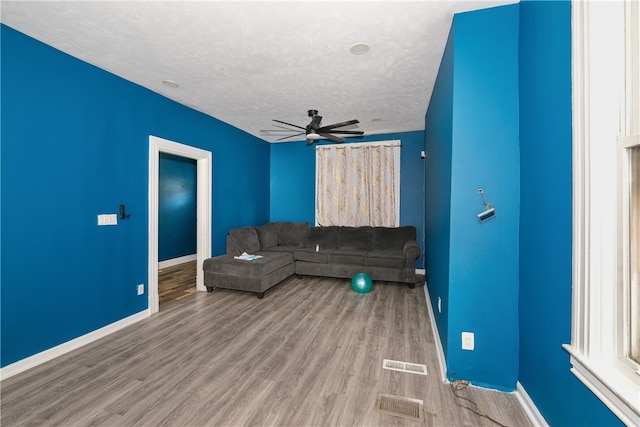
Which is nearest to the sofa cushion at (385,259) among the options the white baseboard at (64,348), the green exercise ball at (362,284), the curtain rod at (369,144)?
the green exercise ball at (362,284)

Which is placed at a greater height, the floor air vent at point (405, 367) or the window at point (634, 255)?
the window at point (634, 255)

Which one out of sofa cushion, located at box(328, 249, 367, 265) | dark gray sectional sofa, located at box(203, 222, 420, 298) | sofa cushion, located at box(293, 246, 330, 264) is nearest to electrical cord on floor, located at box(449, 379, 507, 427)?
dark gray sectional sofa, located at box(203, 222, 420, 298)

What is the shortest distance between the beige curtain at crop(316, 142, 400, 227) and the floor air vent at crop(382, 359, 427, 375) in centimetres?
322

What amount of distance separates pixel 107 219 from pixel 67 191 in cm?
44

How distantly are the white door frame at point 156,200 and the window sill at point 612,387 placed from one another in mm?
3827

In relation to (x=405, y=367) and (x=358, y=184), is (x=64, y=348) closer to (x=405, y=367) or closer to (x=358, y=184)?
(x=405, y=367)

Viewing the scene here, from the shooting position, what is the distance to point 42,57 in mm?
2223

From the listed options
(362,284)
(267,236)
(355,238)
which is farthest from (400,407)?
(267,236)

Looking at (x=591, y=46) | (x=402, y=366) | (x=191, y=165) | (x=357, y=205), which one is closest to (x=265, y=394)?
(x=402, y=366)

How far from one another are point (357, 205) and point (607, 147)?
14.0ft

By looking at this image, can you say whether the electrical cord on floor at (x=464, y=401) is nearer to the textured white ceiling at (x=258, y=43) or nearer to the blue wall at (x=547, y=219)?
the blue wall at (x=547, y=219)

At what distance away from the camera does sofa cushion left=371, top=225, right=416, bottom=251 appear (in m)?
4.72

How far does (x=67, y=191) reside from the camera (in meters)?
2.39

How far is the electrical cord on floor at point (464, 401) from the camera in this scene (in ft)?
5.22
